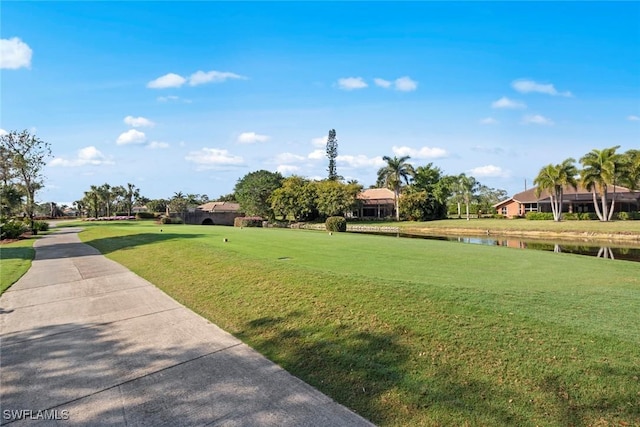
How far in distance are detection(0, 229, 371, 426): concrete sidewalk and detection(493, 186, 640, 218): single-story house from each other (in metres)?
56.2

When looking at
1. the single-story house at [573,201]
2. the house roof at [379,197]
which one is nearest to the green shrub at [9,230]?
the house roof at [379,197]

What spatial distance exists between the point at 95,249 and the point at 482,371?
58.3ft

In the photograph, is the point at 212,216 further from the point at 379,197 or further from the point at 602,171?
the point at 602,171

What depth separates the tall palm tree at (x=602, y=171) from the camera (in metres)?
42.4

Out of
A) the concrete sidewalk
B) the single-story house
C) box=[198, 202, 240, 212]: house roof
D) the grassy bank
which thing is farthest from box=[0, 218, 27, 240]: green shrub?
the single-story house

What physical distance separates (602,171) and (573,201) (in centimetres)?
1458

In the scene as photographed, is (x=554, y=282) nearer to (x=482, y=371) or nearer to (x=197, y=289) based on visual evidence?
(x=482, y=371)

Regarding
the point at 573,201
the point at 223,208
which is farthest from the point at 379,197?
the point at 573,201

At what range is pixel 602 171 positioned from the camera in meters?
42.6

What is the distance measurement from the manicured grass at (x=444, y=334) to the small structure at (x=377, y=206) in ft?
191

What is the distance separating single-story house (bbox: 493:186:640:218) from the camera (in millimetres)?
54281

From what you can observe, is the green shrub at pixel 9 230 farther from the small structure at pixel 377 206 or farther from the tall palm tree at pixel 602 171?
the tall palm tree at pixel 602 171

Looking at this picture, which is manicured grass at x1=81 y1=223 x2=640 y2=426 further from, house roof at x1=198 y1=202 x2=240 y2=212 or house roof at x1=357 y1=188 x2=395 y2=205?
house roof at x1=198 y1=202 x2=240 y2=212

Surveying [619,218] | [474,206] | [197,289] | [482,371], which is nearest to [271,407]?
[482,371]
